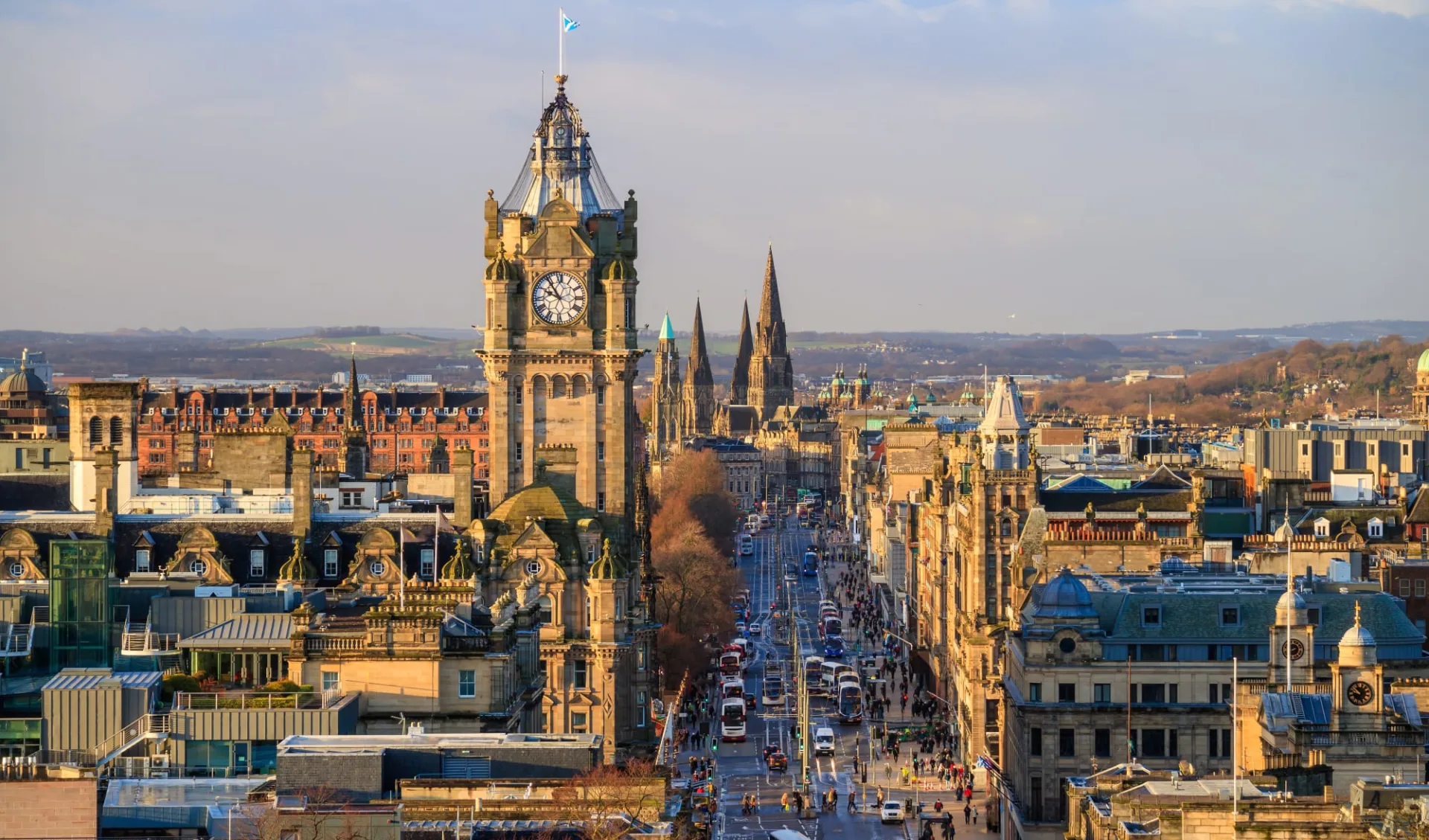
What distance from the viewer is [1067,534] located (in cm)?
12681

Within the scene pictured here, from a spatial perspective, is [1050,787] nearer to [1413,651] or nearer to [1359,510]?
[1413,651]

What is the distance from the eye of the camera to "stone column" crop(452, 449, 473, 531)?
12738 centimetres

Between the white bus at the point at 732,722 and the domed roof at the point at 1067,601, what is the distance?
38216 mm

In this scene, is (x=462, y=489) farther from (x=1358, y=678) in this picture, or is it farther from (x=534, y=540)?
(x=1358, y=678)

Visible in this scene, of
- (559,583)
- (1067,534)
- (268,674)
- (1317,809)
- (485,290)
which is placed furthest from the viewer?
(485,290)

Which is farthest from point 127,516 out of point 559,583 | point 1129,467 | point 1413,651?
point 1129,467

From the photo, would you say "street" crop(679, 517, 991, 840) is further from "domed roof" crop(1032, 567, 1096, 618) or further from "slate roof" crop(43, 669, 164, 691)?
"slate roof" crop(43, 669, 164, 691)

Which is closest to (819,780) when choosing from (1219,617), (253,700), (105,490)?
(1219,617)

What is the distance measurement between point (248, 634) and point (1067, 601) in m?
34.4

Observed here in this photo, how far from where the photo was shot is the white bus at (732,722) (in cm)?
14250

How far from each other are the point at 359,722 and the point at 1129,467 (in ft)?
355

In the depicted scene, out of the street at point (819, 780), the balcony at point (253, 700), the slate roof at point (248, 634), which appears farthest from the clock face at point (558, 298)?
the balcony at point (253, 700)

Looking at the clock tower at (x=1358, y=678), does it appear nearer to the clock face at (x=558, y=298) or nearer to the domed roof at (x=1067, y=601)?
the domed roof at (x=1067, y=601)

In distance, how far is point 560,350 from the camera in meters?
136
